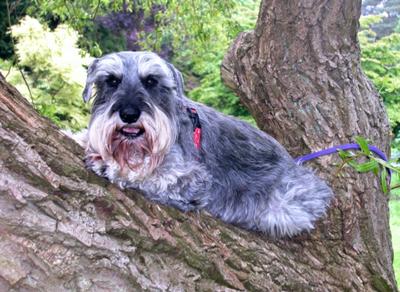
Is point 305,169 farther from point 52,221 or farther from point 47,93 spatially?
point 47,93

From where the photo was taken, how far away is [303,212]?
3.33 metres

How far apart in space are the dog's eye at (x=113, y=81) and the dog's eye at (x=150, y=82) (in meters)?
0.14

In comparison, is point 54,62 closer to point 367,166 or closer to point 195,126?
point 195,126

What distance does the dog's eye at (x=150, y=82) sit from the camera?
2.90 meters

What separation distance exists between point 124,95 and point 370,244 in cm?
174

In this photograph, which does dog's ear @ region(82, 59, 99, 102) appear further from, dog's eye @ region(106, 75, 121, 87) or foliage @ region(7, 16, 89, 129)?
foliage @ region(7, 16, 89, 129)

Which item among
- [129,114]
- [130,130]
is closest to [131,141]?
[130,130]

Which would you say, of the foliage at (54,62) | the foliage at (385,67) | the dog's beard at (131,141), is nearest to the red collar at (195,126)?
the dog's beard at (131,141)

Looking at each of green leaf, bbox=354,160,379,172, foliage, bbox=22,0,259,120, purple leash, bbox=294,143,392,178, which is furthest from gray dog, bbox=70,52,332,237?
foliage, bbox=22,0,259,120

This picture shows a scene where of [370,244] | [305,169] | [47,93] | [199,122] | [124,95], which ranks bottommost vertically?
[47,93]

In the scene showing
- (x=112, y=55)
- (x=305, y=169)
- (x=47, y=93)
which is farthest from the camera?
(x=47, y=93)

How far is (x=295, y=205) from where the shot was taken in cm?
341

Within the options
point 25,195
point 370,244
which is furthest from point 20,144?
point 370,244

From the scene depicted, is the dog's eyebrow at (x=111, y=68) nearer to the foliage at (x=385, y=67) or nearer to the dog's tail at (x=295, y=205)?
the dog's tail at (x=295, y=205)
